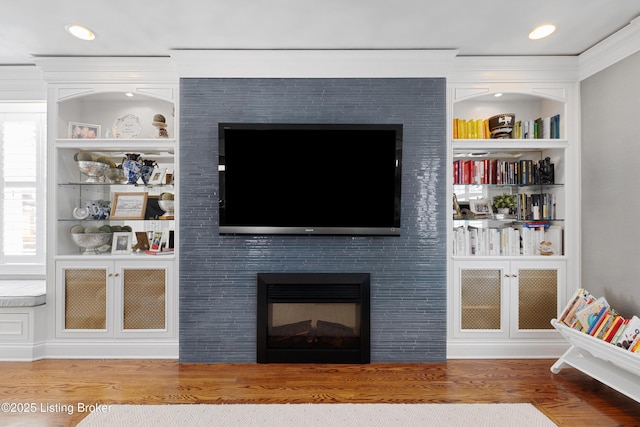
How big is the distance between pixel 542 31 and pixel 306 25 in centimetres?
168

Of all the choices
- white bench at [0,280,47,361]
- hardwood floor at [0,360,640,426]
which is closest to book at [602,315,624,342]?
hardwood floor at [0,360,640,426]

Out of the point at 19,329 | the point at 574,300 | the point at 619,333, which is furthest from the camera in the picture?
the point at 19,329

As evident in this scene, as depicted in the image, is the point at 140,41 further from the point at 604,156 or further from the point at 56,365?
the point at 604,156

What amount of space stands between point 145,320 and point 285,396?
140cm

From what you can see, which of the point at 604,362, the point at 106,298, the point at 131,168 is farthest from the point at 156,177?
the point at 604,362

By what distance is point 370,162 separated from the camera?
2789 mm

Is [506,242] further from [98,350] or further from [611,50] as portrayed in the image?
[98,350]

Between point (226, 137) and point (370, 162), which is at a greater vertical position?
point (226, 137)

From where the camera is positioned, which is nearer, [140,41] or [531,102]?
[140,41]

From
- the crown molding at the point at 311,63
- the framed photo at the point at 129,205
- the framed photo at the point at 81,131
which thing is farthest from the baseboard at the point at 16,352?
the crown molding at the point at 311,63

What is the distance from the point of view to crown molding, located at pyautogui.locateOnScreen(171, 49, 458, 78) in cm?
280

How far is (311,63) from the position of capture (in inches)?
112

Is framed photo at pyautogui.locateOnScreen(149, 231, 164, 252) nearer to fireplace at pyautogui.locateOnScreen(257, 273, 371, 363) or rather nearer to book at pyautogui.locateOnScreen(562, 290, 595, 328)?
fireplace at pyautogui.locateOnScreen(257, 273, 371, 363)

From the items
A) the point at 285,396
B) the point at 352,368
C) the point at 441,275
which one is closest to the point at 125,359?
the point at 285,396
